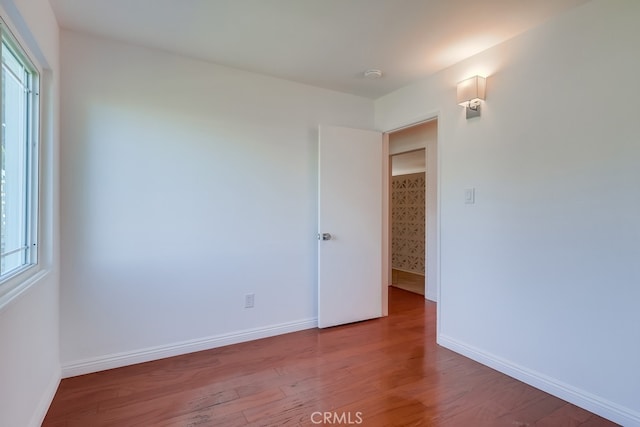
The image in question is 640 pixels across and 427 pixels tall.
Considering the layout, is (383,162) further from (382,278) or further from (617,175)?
(617,175)

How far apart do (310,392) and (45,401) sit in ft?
5.10

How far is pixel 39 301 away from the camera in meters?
1.78

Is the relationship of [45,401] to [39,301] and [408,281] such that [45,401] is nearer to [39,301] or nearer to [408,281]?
[39,301]

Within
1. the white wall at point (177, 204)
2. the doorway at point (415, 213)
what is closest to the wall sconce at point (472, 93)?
the white wall at point (177, 204)

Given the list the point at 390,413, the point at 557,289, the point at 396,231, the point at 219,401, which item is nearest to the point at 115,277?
the point at 219,401

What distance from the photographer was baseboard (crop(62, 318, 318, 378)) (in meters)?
2.30

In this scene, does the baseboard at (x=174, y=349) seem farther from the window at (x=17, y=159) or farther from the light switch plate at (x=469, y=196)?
the light switch plate at (x=469, y=196)

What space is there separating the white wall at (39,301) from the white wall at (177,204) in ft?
0.60

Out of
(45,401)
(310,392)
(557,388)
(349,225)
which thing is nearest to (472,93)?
(349,225)

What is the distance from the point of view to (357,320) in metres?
3.43

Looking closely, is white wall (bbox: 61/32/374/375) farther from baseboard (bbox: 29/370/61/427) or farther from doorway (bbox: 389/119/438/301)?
doorway (bbox: 389/119/438/301)

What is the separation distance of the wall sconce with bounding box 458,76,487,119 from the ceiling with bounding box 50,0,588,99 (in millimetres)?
247

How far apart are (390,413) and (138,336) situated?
1933mm

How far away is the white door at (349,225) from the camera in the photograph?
322 centimetres
